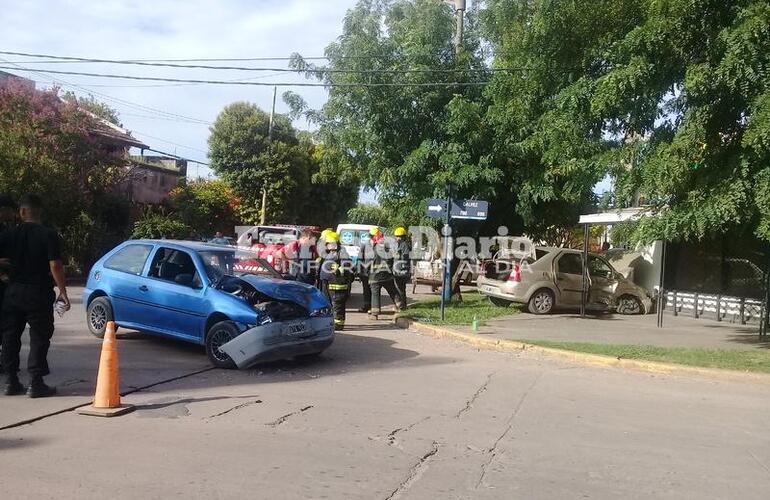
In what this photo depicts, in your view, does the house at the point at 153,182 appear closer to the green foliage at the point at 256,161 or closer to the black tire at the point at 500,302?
the green foliage at the point at 256,161

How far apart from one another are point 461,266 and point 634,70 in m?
9.28

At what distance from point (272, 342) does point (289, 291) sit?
0.95 meters

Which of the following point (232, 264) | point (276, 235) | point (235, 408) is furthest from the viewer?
point (276, 235)

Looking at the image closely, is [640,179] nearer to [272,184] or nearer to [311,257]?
[311,257]

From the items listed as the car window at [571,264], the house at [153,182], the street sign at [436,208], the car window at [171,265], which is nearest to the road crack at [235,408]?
the car window at [171,265]

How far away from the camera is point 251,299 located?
29.8 ft

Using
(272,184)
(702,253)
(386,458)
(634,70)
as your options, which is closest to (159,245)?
(386,458)

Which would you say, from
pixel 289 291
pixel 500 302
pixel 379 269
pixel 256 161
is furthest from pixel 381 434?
pixel 256 161

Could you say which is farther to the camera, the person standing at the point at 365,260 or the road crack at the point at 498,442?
the person standing at the point at 365,260

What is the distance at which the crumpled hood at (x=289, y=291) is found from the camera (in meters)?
9.16

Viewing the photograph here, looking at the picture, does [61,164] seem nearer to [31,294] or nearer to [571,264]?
[571,264]

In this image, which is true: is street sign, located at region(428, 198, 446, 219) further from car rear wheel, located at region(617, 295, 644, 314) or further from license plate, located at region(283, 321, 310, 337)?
license plate, located at region(283, 321, 310, 337)

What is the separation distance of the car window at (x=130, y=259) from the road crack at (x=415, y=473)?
5.85 m

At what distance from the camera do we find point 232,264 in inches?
391
